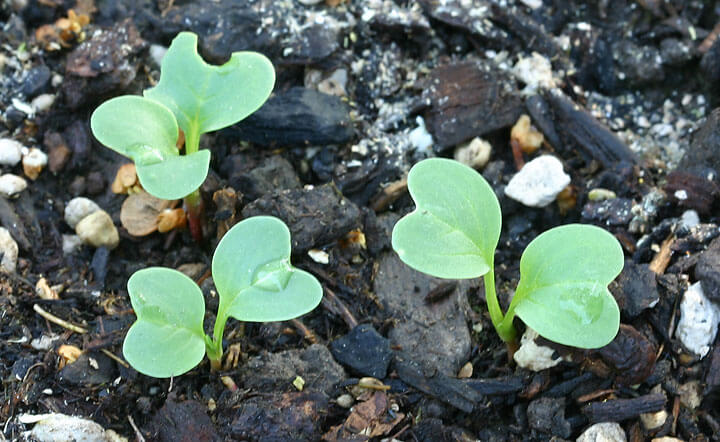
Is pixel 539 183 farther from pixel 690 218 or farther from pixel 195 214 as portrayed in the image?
pixel 195 214

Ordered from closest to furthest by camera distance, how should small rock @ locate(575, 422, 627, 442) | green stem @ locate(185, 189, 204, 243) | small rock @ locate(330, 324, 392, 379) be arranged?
small rock @ locate(575, 422, 627, 442)
small rock @ locate(330, 324, 392, 379)
green stem @ locate(185, 189, 204, 243)

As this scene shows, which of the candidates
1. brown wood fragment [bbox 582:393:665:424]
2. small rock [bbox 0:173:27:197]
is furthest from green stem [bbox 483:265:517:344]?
small rock [bbox 0:173:27:197]

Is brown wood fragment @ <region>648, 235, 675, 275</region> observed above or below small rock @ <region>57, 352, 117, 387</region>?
above

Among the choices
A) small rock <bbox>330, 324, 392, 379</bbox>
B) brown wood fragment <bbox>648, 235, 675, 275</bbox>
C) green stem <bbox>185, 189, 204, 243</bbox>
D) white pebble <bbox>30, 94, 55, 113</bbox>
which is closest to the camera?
small rock <bbox>330, 324, 392, 379</bbox>

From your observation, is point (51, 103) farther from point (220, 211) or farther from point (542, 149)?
point (542, 149)

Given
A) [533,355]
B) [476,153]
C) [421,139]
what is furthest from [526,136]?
[533,355]

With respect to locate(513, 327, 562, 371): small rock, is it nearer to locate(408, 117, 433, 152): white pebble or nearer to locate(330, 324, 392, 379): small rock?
locate(330, 324, 392, 379): small rock

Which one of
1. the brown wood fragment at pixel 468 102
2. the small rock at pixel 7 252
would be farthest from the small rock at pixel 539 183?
the small rock at pixel 7 252

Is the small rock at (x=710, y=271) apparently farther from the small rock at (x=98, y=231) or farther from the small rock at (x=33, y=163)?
the small rock at (x=33, y=163)
